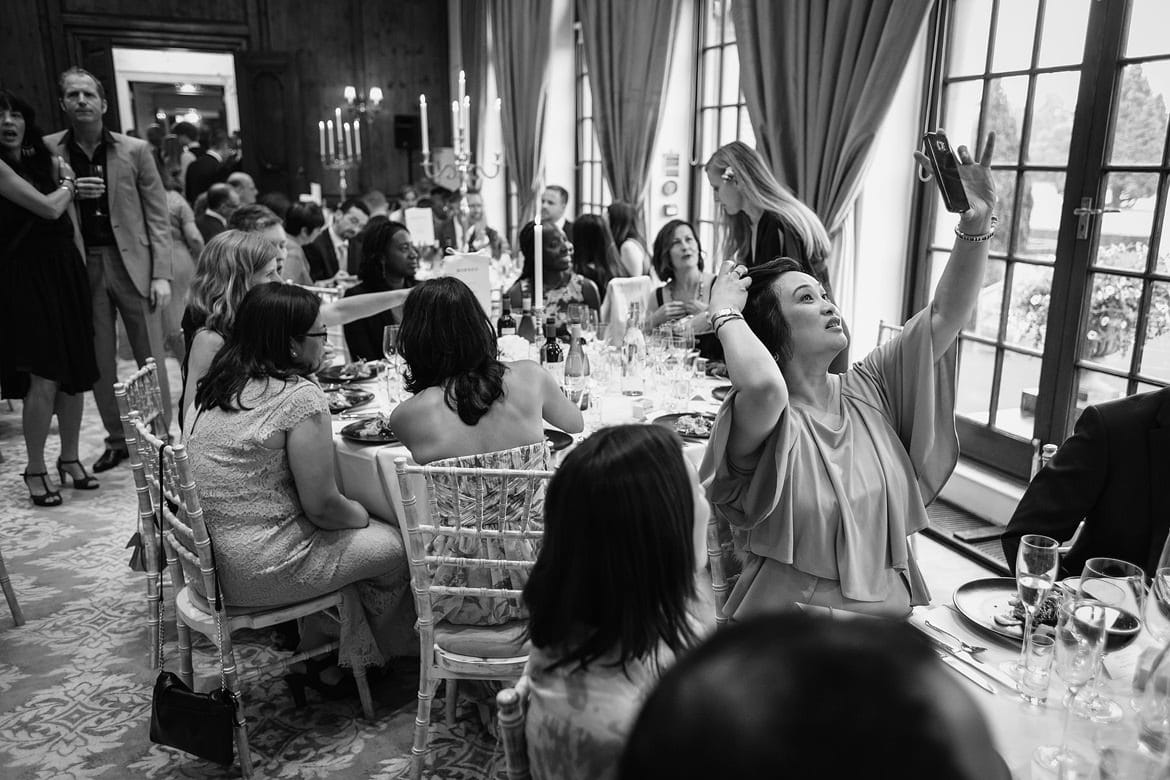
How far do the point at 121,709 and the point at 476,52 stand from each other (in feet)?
27.7

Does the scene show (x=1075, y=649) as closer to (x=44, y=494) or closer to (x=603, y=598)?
(x=603, y=598)

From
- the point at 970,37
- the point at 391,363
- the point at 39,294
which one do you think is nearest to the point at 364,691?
the point at 391,363

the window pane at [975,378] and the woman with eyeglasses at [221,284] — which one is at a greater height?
the woman with eyeglasses at [221,284]

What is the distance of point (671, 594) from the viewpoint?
1.10 metres

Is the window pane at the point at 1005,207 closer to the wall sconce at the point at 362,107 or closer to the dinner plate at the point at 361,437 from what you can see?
the dinner plate at the point at 361,437

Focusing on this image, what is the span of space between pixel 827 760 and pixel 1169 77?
11.6 feet

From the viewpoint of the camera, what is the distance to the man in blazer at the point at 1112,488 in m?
1.92

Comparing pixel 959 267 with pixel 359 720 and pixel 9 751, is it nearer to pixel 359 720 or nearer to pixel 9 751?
pixel 359 720

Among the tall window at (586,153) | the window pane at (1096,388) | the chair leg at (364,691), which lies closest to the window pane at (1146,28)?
the window pane at (1096,388)

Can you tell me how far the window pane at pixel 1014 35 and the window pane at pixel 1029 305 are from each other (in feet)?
2.75

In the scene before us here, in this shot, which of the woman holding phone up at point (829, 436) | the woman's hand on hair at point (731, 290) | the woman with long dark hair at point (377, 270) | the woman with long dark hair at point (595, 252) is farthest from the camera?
the woman with long dark hair at point (595, 252)

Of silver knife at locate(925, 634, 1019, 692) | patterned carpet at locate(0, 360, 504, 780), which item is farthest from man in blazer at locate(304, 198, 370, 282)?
silver knife at locate(925, 634, 1019, 692)

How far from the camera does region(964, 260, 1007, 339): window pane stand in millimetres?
3809

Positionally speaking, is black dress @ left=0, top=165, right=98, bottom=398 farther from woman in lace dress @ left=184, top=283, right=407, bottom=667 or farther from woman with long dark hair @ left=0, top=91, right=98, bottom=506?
woman in lace dress @ left=184, top=283, right=407, bottom=667
